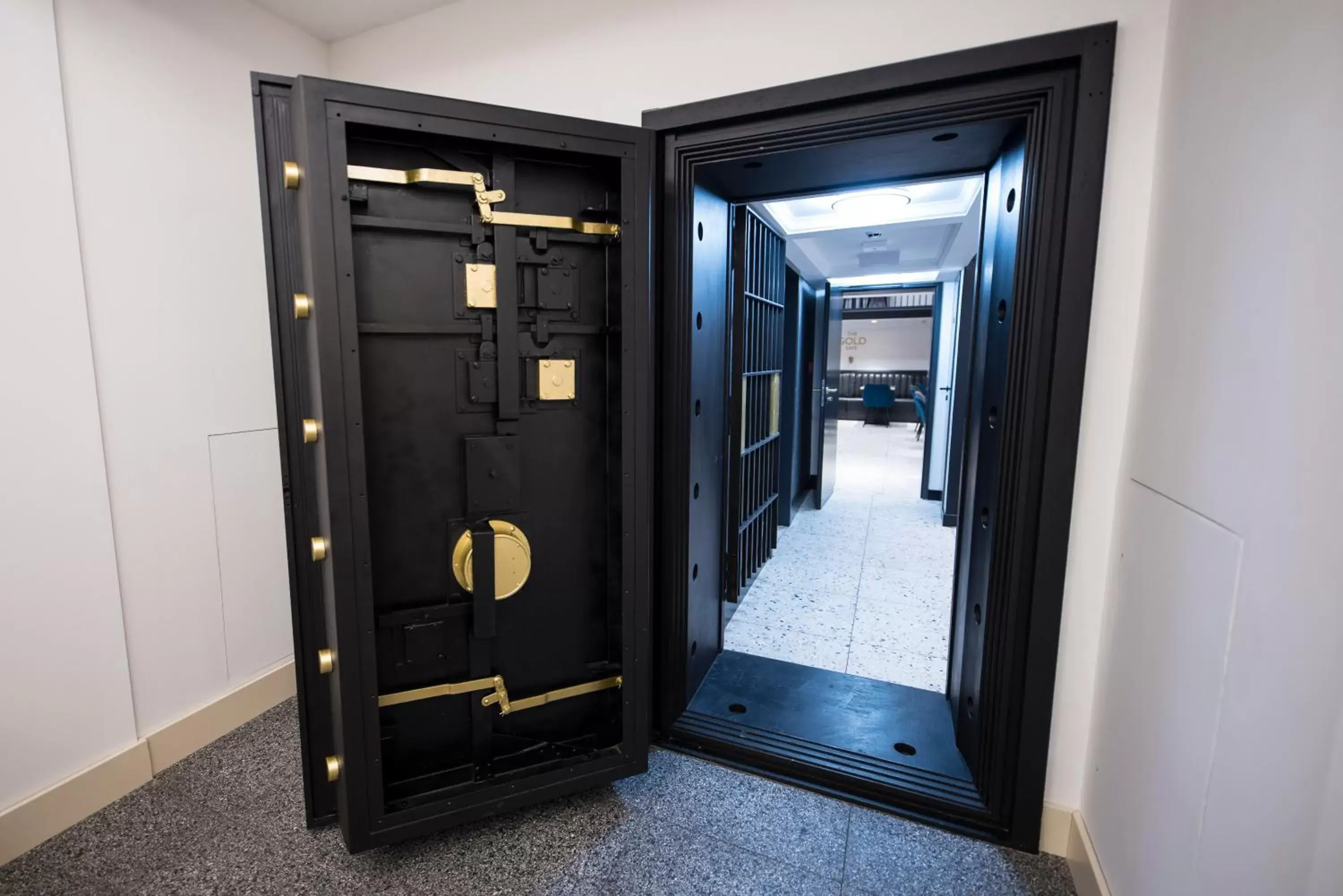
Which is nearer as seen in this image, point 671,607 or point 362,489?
point 362,489

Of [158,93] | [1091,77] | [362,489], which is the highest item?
[158,93]

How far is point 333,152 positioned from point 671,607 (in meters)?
1.60

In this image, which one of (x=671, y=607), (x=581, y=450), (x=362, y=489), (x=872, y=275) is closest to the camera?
(x=362, y=489)

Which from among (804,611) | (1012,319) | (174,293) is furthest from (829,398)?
(174,293)

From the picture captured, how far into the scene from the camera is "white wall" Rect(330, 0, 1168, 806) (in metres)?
1.32

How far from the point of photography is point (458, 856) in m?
1.54

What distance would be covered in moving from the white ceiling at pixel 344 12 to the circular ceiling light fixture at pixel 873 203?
225 cm

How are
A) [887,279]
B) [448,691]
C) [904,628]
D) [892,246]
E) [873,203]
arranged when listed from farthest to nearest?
[887,279] → [892,246] → [873,203] → [904,628] → [448,691]

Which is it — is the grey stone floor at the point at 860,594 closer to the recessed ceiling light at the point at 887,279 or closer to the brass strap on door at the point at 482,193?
the brass strap on door at the point at 482,193

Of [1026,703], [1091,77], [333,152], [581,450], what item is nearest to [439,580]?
[581,450]

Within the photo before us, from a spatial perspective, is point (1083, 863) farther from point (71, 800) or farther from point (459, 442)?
point (71, 800)

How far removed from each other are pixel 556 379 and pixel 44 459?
55.6 inches

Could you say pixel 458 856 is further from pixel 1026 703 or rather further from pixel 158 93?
pixel 158 93

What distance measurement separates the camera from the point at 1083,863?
142 cm
